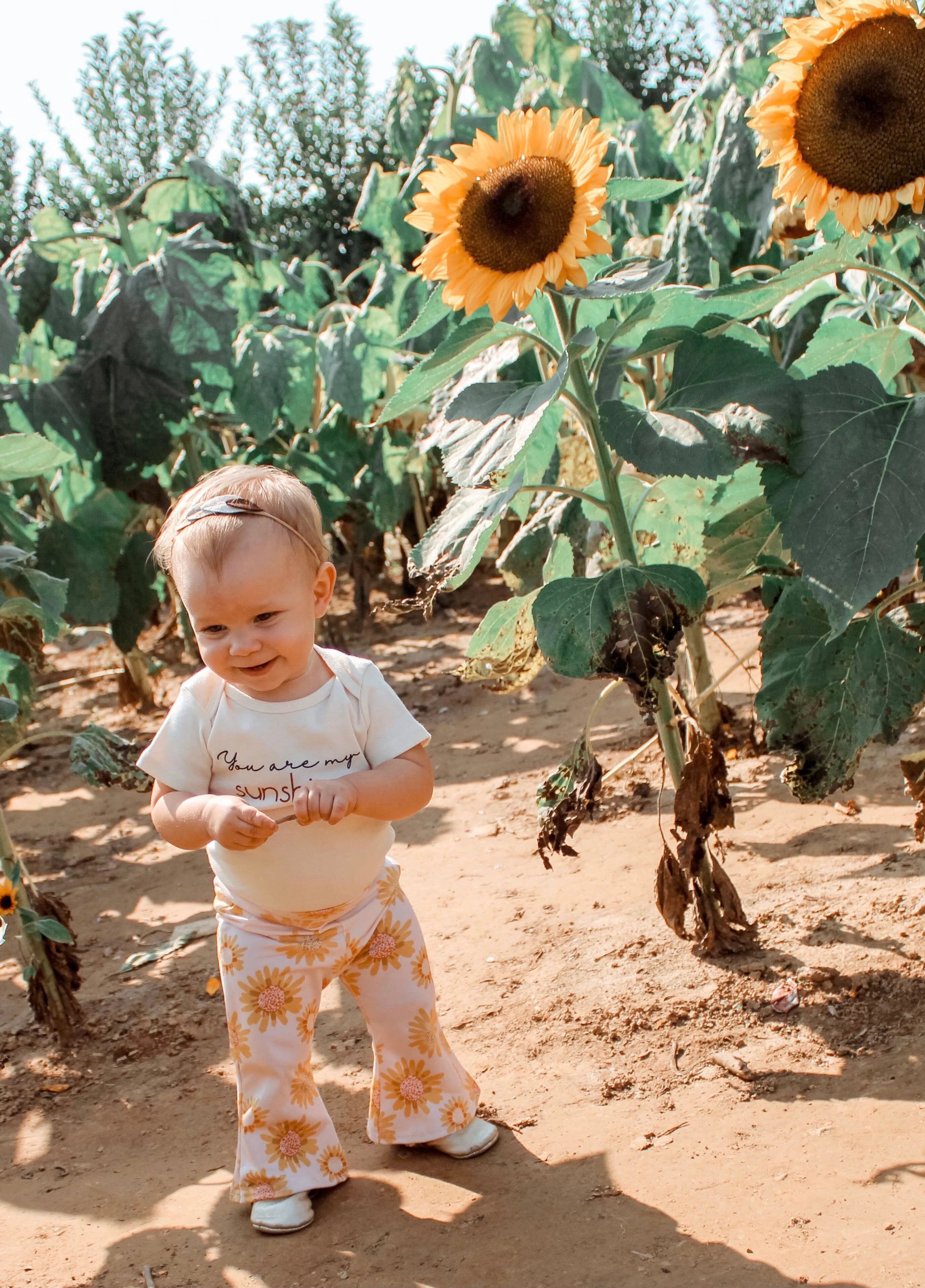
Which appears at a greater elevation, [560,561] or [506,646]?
[560,561]

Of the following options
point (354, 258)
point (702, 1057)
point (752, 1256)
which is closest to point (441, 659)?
point (702, 1057)

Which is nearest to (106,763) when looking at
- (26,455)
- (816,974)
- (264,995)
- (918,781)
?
(26,455)

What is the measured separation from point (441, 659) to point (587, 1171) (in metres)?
3.72

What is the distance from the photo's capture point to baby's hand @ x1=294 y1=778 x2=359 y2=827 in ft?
5.63

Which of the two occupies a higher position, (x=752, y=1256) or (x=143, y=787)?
(x=143, y=787)

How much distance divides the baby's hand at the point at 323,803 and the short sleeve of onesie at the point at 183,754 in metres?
0.27

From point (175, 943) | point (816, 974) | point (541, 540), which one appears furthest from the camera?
point (175, 943)

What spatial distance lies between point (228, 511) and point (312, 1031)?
89cm

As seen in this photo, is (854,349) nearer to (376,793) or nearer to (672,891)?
(672,891)

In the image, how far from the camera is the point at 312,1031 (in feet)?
6.89

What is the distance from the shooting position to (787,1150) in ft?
6.36

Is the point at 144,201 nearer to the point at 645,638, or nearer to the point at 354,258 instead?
the point at 645,638

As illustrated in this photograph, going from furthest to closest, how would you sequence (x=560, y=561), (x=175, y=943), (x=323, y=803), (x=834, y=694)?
1. (x=175, y=943)
2. (x=560, y=561)
3. (x=834, y=694)
4. (x=323, y=803)

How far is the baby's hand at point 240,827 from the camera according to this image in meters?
1.76
